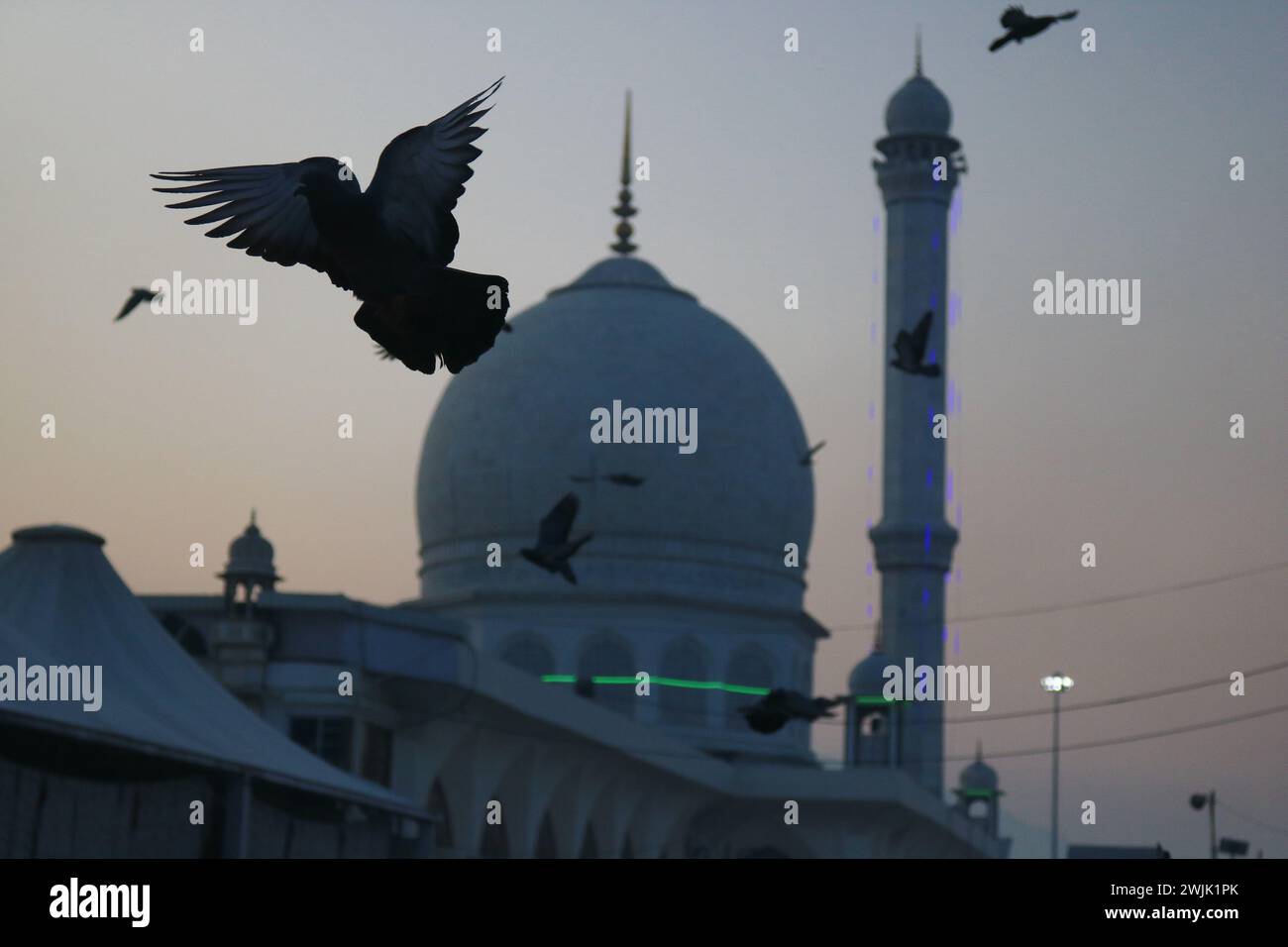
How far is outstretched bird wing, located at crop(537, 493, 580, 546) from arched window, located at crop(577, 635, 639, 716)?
186ft

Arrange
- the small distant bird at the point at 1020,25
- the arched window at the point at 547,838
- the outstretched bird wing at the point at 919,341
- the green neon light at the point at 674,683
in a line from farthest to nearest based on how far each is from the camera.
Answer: the green neon light at the point at 674,683
the arched window at the point at 547,838
the outstretched bird wing at the point at 919,341
the small distant bird at the point at 1020,25

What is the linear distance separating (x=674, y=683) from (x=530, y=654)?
4881 mm

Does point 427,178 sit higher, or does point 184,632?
point 184,632

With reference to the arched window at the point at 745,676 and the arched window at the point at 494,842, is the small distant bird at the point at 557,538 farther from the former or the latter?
the arched window at the point at 745,676

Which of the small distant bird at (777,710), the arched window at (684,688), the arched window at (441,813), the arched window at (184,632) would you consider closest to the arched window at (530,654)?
the arched window at (684,688)

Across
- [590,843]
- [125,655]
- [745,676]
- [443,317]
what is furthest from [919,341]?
[745,676]

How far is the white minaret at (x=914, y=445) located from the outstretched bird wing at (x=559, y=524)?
62.2m

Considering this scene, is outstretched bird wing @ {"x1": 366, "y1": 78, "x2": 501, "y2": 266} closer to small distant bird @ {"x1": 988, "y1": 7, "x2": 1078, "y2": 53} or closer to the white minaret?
small distant bird @ {"x1": 988, "y1": 7, "x2": 1078, "y2": 53}

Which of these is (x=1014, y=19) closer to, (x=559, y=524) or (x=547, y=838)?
(x=559, y=524)

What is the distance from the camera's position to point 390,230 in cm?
890

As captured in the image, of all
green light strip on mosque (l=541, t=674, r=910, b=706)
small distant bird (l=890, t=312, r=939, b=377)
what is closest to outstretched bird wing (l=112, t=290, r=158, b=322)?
small distant bird (l=890, t=312, r=939, b=377)

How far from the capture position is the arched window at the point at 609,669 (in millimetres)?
79500

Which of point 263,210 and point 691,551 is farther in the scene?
point 691,551

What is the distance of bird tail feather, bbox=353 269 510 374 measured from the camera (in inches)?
334
